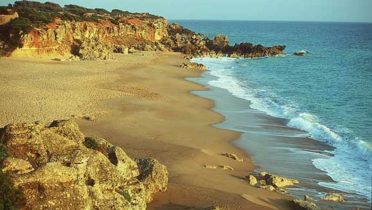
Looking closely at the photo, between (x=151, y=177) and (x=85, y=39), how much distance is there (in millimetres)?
46481

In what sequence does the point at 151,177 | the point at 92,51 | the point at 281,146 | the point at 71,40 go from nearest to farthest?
1. the point at 151,177
2. the point at 281,146
3. the point at 92,51
4. the point at 71,40

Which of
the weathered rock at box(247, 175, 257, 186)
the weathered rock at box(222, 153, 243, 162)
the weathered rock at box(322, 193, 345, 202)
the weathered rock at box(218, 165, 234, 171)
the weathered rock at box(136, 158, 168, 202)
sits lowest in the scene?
the weathered rock at box(222, 153, 243, 162)

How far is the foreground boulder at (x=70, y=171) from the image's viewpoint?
9.23 metres

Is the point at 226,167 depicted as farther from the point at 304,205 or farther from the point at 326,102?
the point at 326,102

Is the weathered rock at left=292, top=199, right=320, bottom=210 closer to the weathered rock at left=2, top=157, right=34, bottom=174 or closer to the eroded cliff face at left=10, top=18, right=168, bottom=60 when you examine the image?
the weathered rock at left=2, top=157, right=34, bottom=174

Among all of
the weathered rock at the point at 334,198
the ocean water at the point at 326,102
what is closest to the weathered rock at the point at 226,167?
the ocean water at the point at 326,102

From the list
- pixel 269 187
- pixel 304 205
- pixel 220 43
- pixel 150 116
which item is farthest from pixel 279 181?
pixel 220 43

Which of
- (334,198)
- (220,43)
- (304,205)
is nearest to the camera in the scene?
(304,205)

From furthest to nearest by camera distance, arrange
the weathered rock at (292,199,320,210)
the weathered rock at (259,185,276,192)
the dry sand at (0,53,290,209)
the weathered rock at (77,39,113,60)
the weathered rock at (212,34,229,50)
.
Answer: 1. the weathered rock at (212,34,229,50)
2. the weathered rock at (77,39,113,60)
3. the weathered rock at (259,185,276,192)
4. the dry sand at (0,53,290,209)
5. the weathered rock at (292,199,320,210)

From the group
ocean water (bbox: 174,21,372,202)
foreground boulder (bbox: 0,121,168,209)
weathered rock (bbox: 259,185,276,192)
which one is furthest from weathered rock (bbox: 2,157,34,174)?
ocean water (bbox: 174,21,372,202)

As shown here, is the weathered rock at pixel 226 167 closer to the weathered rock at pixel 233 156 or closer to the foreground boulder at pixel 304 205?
the weathered rock at pixel 233 156

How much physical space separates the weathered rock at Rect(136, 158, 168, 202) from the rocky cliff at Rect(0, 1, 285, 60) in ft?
122

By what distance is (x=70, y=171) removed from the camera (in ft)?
31.0

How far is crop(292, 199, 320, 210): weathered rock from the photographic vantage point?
41.7ft
